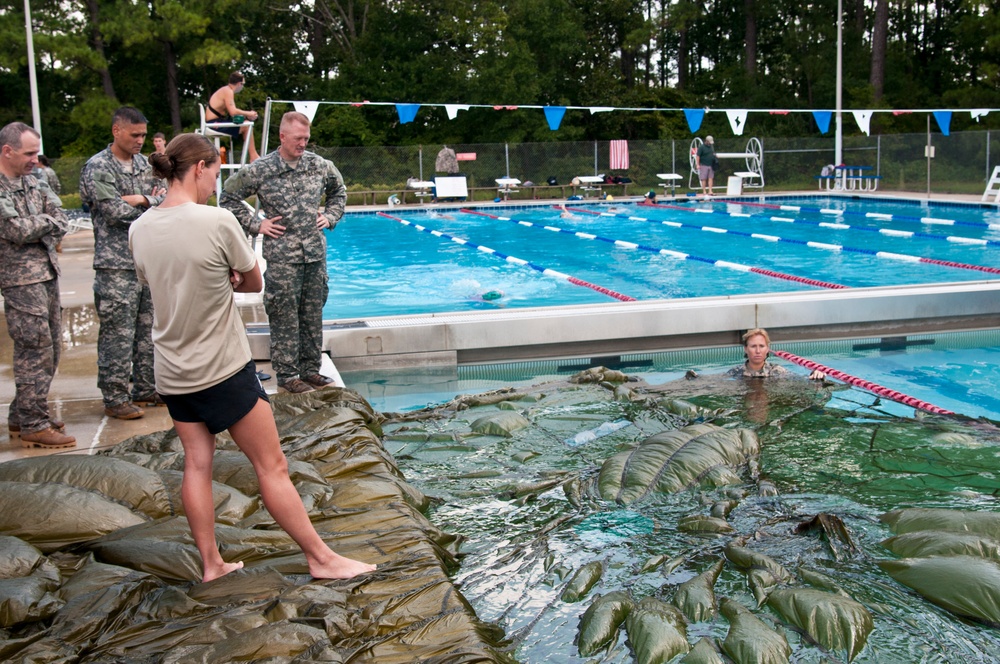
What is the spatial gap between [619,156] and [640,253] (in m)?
14.8

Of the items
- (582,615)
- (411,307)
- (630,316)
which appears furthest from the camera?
(411,307)

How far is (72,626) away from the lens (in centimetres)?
307

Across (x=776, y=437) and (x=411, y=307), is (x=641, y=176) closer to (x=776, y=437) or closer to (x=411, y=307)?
(x=411, y=307)

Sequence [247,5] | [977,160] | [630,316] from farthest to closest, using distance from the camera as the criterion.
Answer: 1. [247,5]
2. [977,160]
3. [630,316]

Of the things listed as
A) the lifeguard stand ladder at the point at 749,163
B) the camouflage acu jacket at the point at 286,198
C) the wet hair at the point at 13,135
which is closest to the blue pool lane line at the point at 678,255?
the camouflage acu jacket at the point at 286,198

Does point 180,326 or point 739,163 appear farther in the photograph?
point 739,163

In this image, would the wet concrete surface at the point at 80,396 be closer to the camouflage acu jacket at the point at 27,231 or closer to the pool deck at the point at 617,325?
the pool deck at the point at 617,325

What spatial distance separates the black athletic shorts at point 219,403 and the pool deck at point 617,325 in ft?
13.7

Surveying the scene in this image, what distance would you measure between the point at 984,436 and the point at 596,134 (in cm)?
3139

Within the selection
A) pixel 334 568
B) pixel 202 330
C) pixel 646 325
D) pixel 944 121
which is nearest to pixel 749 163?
pixel 944 121

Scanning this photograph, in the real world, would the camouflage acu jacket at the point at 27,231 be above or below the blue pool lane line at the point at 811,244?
above

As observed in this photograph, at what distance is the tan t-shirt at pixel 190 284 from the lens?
3182mm

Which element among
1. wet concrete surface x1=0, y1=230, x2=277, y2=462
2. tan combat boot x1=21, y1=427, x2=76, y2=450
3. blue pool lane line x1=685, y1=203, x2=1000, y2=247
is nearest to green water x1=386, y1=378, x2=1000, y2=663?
wet concrete surface x1=0, y1=230, x2=277, y2=462

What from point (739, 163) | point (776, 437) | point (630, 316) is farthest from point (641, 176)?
point (776, 437)
